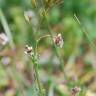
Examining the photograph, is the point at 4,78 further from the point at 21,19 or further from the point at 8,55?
the point at 21,19

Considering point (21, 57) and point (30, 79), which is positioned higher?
point (21, 57)

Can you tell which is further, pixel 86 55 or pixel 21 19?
pixel 21 19

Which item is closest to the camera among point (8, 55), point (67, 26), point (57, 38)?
point (57, 38)

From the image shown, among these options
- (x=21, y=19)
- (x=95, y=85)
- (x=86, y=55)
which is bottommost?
(x=95, y=85)

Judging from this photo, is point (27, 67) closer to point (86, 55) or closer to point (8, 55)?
point (8, 55)

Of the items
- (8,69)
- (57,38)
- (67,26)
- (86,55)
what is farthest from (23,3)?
(57,38)

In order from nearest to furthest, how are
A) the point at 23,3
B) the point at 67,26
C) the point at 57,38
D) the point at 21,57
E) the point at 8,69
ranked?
the point at 57,38
the point at 8,69
the point at 21,57
the point at 67,26
the point at 23,3
